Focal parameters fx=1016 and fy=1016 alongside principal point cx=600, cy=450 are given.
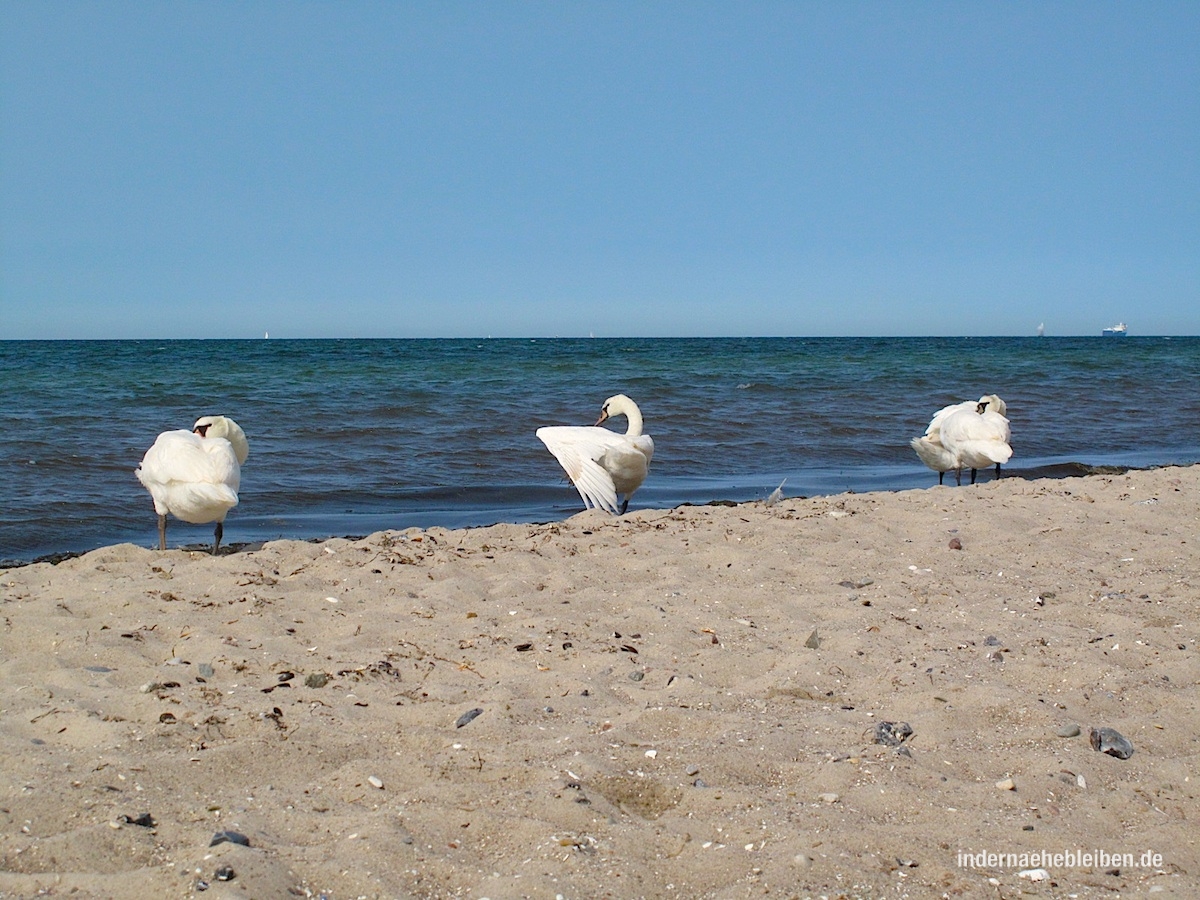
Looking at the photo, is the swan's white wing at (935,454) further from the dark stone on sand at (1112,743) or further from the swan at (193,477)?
the dark stone on sand at (1112,743)

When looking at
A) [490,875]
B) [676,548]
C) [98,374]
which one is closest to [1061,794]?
[490,875]

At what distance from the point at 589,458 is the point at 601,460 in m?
0.09

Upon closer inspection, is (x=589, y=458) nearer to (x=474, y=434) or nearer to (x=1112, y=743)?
(x=1112, y=743)

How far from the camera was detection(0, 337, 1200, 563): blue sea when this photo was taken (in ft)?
27.3

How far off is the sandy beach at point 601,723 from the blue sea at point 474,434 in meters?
3.19

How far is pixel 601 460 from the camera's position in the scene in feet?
23.6

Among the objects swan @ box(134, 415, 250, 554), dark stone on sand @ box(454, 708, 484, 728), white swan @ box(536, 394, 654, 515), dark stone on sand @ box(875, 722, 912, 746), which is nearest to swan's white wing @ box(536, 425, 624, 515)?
white swan @ box(536, 394, 654, 515)

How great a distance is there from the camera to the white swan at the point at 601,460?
23.4ft

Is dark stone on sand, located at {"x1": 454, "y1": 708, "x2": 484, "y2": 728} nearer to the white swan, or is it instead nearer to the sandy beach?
the sandy beach

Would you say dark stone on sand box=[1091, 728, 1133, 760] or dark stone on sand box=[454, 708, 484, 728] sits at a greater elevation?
dark stone on sand box=[1091, 728, 1133, 760]

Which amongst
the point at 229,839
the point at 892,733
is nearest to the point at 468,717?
the point at 229,839

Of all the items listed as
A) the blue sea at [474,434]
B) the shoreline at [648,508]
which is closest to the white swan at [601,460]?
the shoreline at [648,508]

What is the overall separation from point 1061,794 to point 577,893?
1351 mm

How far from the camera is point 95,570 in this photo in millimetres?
5086
